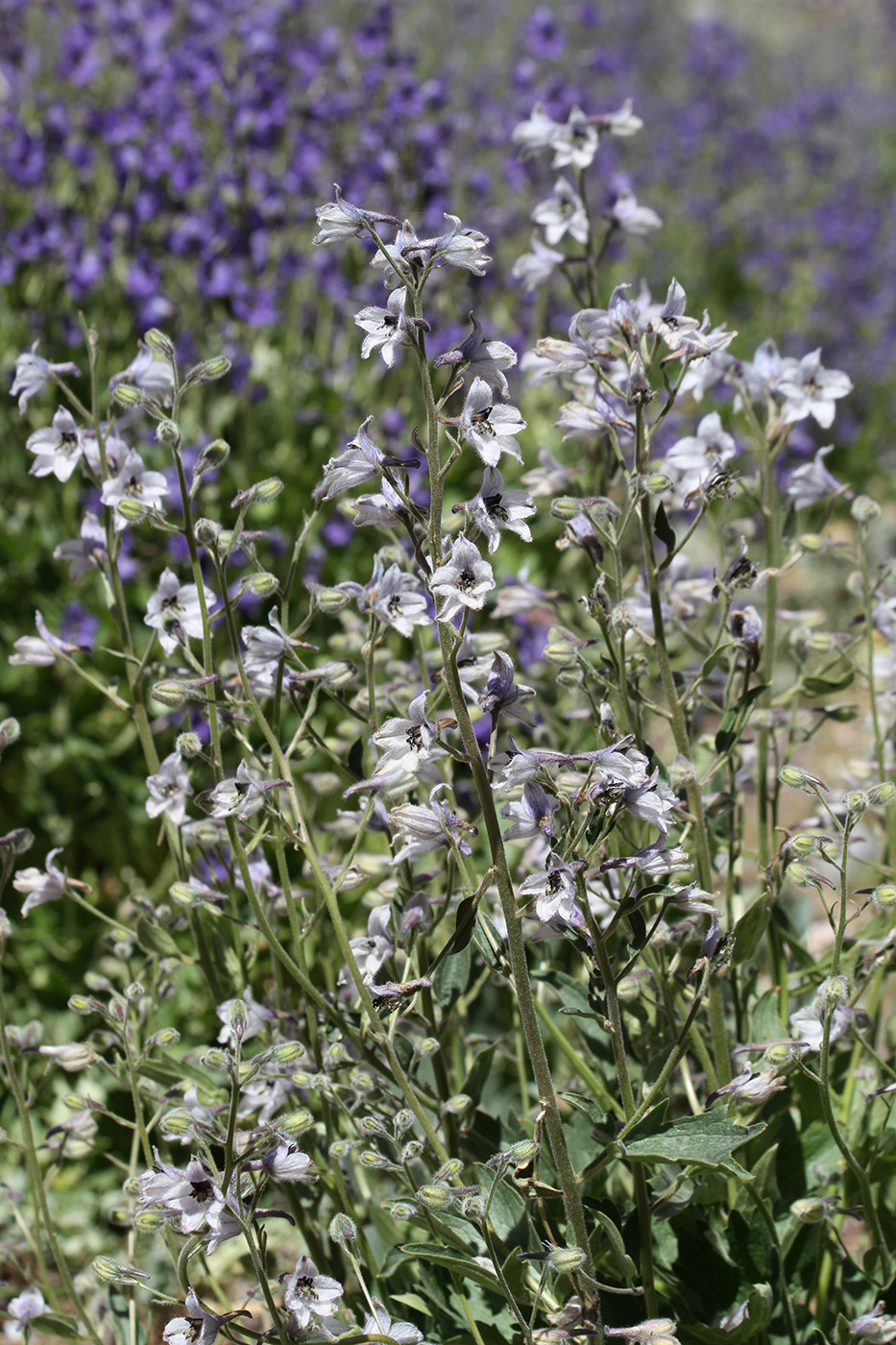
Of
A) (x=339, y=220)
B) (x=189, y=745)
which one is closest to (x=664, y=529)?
(x=339, y=220)

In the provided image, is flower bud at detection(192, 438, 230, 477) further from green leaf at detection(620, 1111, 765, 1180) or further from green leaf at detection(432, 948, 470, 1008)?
green leaf at detection(620, 1111, 765, 1180)

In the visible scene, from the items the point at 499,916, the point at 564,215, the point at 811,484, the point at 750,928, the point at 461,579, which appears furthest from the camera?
the point at 564,215

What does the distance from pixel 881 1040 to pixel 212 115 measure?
158 inches

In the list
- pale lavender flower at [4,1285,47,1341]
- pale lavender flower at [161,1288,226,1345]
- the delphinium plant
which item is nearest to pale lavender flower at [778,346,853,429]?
the delphinium plant

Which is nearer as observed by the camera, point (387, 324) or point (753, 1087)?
point (387, 324)

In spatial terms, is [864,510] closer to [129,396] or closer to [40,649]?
[129,396]

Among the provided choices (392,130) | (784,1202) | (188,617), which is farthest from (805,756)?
(188,617)

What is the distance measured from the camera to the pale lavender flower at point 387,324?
1317 millimetres

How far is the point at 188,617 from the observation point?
172 centimetres

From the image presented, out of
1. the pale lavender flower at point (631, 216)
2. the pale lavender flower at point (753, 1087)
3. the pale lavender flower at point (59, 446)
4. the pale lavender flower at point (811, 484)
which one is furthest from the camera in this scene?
the pale lavender flower at point (631, 216)

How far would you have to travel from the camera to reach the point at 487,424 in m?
1.34

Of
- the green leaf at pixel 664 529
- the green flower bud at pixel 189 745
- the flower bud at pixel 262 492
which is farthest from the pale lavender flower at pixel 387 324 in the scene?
the green flower bud at pixel 189 745

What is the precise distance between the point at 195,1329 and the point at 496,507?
0.97 meters

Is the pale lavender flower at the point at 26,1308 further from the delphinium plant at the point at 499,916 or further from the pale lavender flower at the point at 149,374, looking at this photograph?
the pale lavender flower at the point at 149,374
